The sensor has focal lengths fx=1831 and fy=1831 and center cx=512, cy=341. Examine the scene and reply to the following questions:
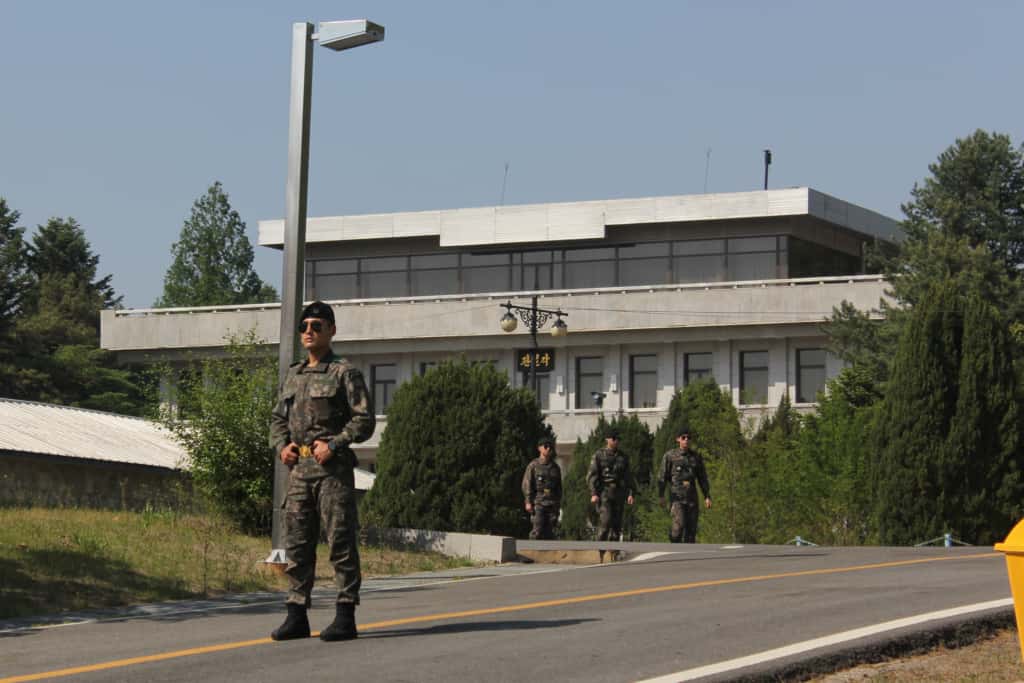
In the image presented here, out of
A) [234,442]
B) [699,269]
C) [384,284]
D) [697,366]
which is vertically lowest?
[234,442]

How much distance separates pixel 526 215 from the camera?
234ft

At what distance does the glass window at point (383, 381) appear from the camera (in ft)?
235

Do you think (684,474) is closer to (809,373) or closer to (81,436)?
(81,436)

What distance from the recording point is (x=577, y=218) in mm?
70688

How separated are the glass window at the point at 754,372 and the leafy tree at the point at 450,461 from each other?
40.4m

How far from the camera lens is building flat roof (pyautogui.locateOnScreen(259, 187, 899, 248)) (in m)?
67.7

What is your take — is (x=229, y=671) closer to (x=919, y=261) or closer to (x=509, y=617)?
(x=509, y=617)

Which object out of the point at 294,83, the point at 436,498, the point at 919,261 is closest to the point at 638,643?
the point at 294,83

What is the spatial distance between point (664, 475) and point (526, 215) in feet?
150

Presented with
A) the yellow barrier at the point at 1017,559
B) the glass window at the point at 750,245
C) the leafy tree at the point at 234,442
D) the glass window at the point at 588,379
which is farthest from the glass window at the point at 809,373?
the yellow barrier at the point at 1017,559

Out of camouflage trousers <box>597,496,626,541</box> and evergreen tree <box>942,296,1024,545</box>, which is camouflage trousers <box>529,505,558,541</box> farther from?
evergreen tree <box>942,296,1024,545</box>

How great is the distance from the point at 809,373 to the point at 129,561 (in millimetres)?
52484

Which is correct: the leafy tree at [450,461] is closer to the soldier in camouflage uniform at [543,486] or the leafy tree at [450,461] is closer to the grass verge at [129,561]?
the soldier in camouflage uniform at [543,486]

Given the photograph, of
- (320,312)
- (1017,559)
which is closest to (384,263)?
(320,312)
